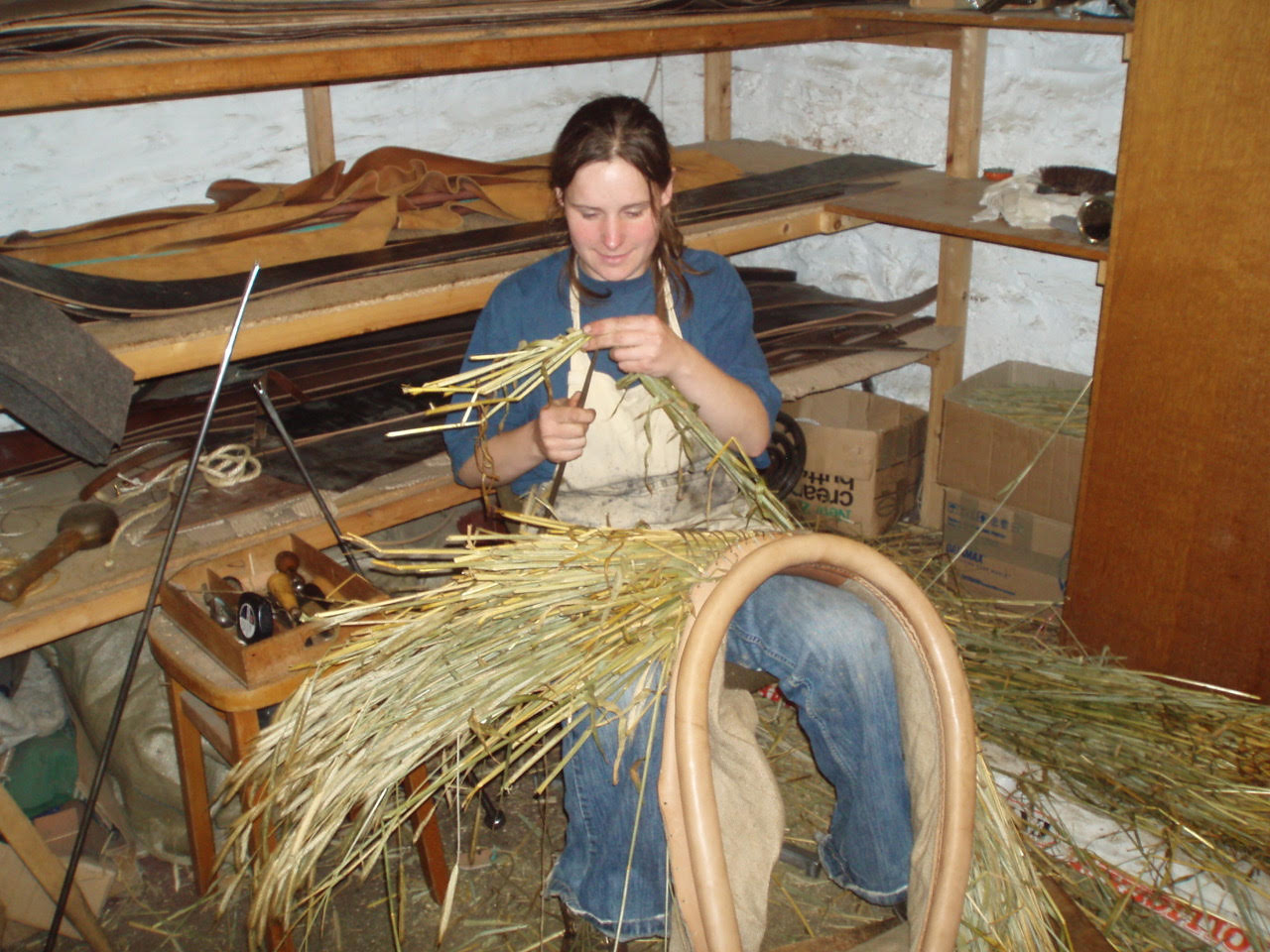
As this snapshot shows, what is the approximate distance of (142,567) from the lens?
6.69 ft

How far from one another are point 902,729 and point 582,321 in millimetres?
927

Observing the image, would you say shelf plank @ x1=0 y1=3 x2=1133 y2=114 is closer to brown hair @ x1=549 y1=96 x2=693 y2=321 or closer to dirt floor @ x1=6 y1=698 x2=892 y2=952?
brown hair @ x1=549 y1=96 x2=693 y2=321

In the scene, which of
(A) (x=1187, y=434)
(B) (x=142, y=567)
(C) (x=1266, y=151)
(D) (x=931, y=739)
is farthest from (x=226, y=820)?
(C) (x=1266, y=151)

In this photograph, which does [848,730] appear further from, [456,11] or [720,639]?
[456,11]

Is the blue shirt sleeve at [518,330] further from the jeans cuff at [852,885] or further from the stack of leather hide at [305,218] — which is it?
the jeans cuff at [852,885]

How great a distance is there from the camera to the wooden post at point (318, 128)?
2914 mm

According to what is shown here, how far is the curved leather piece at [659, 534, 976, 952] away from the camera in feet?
3.97

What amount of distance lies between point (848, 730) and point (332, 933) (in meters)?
1.14

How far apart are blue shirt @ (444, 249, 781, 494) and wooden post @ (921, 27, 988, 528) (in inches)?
49.8

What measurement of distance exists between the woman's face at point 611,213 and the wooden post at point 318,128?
136cm

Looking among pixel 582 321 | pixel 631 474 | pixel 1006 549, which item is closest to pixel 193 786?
pixel 631 474

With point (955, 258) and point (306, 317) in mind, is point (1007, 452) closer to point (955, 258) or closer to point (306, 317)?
point (955, 258)

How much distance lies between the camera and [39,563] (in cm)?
197

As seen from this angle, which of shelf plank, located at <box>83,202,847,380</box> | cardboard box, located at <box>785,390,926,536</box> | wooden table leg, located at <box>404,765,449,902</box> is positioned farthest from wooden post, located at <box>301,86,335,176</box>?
wooden table leg, located at <box>404,765,449,902</box>
